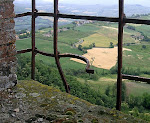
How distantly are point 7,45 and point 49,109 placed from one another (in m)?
0.99

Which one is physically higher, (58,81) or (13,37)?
(13,37)

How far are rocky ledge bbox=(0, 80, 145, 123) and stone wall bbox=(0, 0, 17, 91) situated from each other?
180mm

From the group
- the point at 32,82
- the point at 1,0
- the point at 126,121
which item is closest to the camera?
the point at 126,121

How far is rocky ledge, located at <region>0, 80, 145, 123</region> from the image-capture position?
246cm

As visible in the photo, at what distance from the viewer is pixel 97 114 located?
103 inches

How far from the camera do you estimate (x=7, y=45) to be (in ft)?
9.78

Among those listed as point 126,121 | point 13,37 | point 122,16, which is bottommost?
point 126,121

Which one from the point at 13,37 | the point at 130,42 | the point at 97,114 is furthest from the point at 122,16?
the point at 130,42

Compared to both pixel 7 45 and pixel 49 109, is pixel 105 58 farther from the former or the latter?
pixel 49 109

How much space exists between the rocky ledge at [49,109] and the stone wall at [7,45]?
0.18 meters

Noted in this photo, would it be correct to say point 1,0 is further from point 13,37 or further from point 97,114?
point 97,114

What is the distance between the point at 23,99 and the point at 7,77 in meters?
0.37

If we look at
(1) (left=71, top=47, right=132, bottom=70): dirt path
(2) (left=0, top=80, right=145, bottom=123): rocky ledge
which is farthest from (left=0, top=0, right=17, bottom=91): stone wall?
(1) (left=71, top=47, right=132, bottom=70): dirt path

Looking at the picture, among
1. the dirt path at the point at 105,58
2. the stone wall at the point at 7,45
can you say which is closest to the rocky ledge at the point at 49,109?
the stone wall at the point at 7,45
